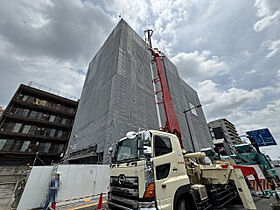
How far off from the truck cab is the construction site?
2cm

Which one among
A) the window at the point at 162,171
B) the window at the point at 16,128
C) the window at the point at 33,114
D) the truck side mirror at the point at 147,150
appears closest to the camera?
the truck side mirror at the point at 147,150

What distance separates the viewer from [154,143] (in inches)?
141

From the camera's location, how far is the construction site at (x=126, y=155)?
11.3 feet

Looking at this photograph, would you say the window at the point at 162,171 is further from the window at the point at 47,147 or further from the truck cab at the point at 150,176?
the window at the point at 47,147

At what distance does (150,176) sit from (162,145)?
99 cm

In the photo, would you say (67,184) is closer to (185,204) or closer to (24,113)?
(185,204)

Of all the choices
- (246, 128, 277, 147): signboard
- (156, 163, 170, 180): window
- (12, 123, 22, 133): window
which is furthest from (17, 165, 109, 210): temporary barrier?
(12, 123, 22, 133): window

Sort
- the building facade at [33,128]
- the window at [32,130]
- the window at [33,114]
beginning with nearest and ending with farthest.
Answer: the building facade at [33,128]
the window at [32,130]
the window at [33,114]

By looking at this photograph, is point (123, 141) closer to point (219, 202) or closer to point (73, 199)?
point (219, 202)

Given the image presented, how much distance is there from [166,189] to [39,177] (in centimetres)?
807

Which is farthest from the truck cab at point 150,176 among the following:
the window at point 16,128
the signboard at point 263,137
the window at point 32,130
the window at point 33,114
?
the window at point 33,114

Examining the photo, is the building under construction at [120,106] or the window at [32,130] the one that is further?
the window at [32,130]

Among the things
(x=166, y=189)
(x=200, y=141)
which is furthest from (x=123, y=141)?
(x=200, y=141)

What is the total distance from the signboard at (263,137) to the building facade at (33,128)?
30107 millimetres
